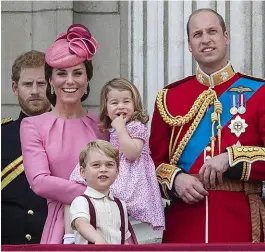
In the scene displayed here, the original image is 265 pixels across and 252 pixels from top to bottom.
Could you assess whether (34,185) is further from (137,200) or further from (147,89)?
(147,89)

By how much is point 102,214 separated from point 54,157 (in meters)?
0.38

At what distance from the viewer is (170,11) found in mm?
7988

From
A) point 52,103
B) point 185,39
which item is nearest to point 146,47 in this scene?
point 185,39

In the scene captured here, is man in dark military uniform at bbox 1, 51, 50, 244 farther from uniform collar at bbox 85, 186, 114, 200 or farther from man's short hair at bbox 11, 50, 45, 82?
uniform collar at bbox 85, 186, 114, 200

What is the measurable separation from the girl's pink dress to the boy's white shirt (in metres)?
0.11

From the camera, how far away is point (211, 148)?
687 cm

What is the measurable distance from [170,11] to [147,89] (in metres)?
0.38

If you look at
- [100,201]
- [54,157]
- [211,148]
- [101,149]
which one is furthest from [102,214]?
[211,148]

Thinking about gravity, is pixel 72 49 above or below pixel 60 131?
above

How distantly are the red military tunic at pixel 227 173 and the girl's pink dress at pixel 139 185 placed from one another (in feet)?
0.36

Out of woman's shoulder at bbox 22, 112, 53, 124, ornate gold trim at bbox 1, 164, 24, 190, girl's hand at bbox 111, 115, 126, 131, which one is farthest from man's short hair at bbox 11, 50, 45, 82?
girl's hand at bbox 111, 115, 126, 131

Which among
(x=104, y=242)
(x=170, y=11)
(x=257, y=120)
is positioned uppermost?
(x=170, y=11)

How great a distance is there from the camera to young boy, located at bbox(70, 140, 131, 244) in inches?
253

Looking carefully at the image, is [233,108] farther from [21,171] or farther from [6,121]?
[6,121]
